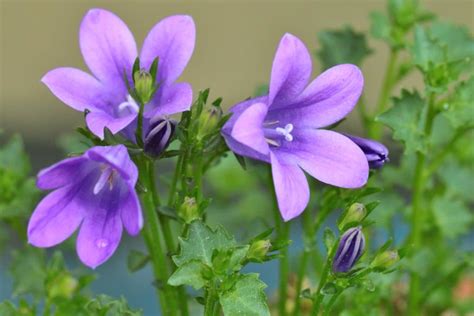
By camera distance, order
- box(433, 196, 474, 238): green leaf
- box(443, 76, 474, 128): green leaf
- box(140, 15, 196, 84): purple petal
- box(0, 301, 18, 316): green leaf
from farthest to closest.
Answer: box(433, 196, 474, 238): green leaf → box(443, 76, 474, 128): green leaf → box(0, 301, 18, 316): green leaf → box(140, 15, 196, 84): purple petal

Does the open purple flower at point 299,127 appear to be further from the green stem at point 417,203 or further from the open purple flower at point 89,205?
the green stem at point 417,203

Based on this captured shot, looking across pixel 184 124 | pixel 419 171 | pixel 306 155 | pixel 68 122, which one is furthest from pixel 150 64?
pixel 68 122

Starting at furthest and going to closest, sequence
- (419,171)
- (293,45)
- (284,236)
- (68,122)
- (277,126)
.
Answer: (68,122) < (419,171) < (284,236) < (277,126) < (293,45)

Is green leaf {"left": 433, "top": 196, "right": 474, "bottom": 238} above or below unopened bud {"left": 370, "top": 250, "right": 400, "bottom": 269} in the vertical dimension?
below

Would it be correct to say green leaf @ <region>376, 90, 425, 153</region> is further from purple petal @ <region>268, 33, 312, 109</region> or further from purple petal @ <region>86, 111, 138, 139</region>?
purple petal @ <region>86, 111, 138, 139</region>

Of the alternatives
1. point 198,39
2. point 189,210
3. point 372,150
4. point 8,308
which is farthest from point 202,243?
point 198,39

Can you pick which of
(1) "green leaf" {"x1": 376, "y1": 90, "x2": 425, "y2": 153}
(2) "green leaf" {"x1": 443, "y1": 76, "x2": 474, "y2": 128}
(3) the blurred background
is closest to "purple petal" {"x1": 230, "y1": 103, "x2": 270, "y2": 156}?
(1) "green leaf" {"x1": 376, "y1": 90, "x2": 425, "y2": 153}

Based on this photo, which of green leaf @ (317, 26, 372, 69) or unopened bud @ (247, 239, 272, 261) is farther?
green leaf @ (317, 26, 372, 69)

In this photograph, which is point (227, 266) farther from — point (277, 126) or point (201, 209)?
point (277, 126)
